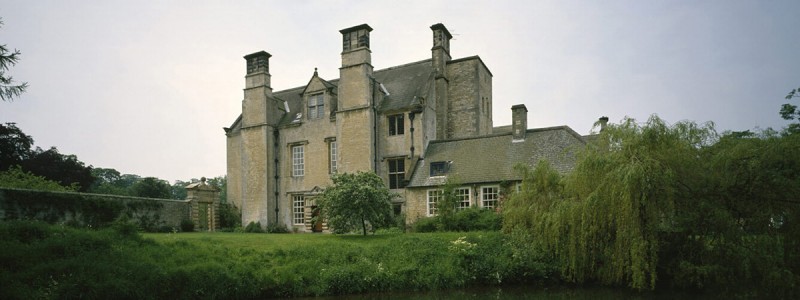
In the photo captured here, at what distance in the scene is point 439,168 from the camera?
2583 centimetres

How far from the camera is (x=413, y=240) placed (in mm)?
18375

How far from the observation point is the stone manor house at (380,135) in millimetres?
25297

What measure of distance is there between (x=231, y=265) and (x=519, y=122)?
15930 millimetres

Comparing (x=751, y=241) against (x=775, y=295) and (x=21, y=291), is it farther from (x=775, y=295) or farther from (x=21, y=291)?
(x=21, y=291)

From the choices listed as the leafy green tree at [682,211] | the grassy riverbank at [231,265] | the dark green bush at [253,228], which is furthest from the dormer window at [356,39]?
the leafy green tree at [682,211]

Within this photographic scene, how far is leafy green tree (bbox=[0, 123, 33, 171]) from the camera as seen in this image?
115 feet

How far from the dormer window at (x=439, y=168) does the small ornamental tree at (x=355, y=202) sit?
412 centimetres

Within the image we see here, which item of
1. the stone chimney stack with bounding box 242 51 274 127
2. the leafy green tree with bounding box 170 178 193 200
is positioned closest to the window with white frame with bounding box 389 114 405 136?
the stone chimney stack with bounding box 242 51 274 127

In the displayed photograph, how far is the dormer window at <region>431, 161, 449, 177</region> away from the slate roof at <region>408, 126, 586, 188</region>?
22cm

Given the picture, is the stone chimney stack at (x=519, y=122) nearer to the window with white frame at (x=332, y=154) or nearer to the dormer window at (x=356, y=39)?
the dormer window at (x=356, y=39)

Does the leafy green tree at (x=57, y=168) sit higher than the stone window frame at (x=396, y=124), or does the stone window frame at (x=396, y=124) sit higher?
the stone window frame at (x=396, y=124)

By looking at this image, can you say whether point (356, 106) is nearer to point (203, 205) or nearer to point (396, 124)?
point (396, 124)

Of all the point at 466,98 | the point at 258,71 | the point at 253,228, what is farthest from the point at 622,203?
the point at 258,71

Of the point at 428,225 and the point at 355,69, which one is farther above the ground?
the point at 355,69
